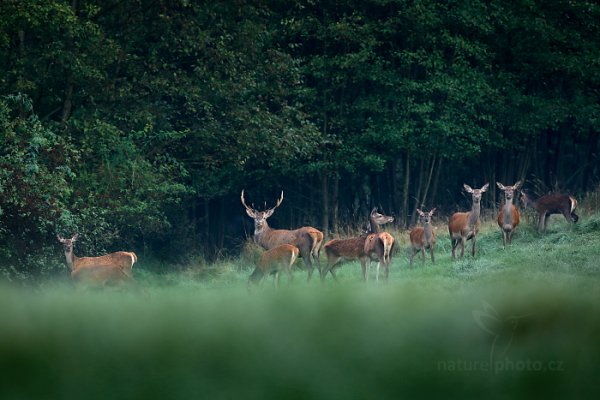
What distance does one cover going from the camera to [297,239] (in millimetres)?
21750

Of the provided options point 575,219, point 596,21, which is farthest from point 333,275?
point 596,21

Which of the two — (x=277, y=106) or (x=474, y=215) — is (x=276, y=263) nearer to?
(x=474, y=215)

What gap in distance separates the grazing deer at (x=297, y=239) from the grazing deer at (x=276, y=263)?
2.14 ft

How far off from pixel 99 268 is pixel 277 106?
1219 cm

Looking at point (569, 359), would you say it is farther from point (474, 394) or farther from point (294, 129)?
point (294, 129)

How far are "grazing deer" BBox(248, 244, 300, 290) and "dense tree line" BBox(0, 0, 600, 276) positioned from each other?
3766 mm

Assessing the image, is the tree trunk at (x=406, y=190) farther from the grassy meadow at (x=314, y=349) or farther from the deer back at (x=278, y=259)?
the grassy meadow at (x=314, y=349)

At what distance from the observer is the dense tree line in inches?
942

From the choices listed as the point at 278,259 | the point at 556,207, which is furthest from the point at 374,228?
the point at 556,207

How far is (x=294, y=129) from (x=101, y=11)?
530 centimetres

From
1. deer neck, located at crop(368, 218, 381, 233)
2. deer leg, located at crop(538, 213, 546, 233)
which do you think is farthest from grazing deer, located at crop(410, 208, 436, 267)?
deer leg, located at crop(538, 213, 546, 233)

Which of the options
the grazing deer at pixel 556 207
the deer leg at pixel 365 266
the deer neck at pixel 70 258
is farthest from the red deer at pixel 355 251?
the deer neck at pixel 70 258

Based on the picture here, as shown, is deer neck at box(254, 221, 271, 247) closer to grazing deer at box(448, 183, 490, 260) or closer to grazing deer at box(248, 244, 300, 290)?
grazing deer at box(248, 244, 300, 290)

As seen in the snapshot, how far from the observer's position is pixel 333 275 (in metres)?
19.1
